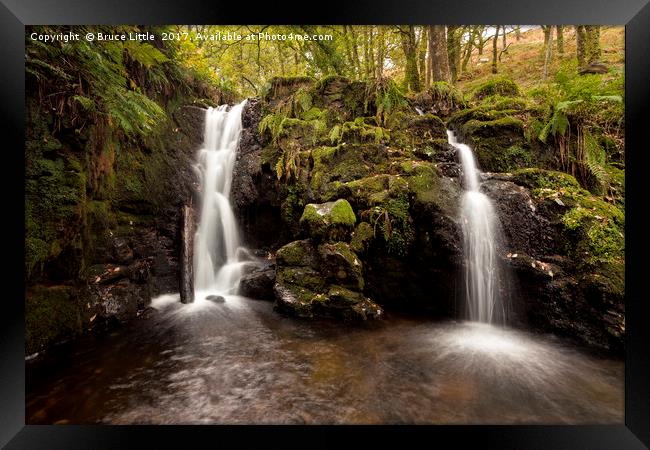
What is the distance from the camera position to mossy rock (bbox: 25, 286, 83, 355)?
3.07m

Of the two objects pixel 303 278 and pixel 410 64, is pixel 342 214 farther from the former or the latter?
pixel 410 64

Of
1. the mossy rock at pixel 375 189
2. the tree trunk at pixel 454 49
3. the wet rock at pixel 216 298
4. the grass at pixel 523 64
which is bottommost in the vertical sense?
the wet rock at pixel 216 298

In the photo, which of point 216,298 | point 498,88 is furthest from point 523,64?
point 216,298

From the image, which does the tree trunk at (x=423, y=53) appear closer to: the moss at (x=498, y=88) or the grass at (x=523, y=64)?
the grass at (x=523, y=64)

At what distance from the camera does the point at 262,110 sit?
25.8ft

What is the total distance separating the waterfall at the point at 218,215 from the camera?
5909 millimetres

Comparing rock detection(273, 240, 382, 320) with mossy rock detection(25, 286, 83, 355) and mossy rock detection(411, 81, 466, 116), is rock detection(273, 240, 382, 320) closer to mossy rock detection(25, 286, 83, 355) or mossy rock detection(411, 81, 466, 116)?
mossy rock detection(25, 286, 83, 355)

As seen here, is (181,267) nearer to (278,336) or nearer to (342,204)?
(278,336)

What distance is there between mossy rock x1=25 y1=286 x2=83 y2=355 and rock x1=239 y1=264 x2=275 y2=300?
251 cm

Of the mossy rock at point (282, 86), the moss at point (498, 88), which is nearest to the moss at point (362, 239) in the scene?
the mossy rock at point (282, 86)

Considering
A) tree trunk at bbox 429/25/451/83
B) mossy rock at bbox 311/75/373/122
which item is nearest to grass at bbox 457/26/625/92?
tree trunk at bbox 429/25/451/83

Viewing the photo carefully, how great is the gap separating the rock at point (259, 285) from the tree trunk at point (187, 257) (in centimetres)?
93

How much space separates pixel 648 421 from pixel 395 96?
6.58 m

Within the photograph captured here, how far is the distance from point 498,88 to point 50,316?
31.5ft
